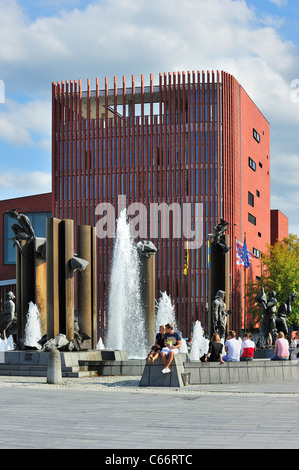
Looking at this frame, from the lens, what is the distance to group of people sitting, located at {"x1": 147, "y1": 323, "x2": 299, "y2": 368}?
17922 millimetres

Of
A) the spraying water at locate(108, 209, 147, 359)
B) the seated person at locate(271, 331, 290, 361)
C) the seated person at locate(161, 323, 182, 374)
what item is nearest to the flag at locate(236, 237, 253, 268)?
the spraying water at locate(108, 209, 147, 359)

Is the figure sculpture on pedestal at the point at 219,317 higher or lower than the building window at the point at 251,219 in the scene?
lower

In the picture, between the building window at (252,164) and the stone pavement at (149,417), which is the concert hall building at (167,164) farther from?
the stone pavement at (149,417)

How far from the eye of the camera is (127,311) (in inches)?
1272

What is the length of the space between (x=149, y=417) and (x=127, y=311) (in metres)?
20.3

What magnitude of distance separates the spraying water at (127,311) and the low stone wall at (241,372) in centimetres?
922

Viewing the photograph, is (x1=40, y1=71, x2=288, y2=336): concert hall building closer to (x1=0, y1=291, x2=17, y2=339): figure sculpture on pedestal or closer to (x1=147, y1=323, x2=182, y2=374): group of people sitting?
(x1=0, y1=291, x2=17, y2=339): figure sculpture on pedestal

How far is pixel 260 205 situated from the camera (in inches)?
3878

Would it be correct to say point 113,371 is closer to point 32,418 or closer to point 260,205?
point 32,418

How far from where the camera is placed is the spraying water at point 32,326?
1066 inches

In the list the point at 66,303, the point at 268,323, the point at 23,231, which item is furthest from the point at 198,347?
the point at 66,303

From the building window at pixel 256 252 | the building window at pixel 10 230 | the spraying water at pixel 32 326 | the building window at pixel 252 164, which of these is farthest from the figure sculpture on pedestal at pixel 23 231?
the building window at pixel 256 252

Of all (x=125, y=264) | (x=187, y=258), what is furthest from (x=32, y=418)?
(x=187, y=258)

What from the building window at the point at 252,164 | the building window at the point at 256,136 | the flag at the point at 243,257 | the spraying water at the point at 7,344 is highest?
the building window at the point at 256,136
